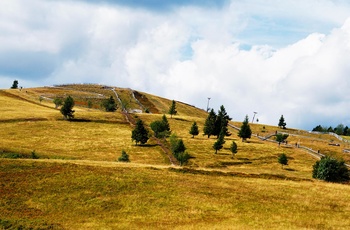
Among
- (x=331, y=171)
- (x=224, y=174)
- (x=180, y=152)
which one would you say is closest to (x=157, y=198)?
(x=224, y=174)

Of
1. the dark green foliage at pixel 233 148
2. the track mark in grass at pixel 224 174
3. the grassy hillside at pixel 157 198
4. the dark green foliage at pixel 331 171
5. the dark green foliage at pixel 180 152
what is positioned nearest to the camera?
the grassy hillside at pixel 157 198

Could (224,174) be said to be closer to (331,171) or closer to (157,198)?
(157,198)

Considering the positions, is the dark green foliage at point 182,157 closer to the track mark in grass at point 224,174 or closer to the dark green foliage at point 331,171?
the track mark in grass at point 224,174

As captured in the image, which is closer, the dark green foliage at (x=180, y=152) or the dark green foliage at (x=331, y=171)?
the dark green foliage at (x=331, y=171)

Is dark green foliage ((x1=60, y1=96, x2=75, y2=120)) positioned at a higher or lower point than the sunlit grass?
higher

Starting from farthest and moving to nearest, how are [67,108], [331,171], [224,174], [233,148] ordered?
[67,108], [233,148], [331,171], [224,174]

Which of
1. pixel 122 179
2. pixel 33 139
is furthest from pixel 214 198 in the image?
pixel 33 139

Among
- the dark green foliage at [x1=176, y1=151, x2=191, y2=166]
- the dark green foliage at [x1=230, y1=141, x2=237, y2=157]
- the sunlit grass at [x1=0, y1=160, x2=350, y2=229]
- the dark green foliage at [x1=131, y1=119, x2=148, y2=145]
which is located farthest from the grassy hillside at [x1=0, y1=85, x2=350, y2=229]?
the dark green foliage at [x1=131, y1=119, x2=148, y2=145]

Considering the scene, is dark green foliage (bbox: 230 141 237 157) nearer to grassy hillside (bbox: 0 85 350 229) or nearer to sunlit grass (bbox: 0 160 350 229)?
grassy hillside (bbox: 0 85 350 229)

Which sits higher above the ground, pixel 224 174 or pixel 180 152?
pixel 224 174

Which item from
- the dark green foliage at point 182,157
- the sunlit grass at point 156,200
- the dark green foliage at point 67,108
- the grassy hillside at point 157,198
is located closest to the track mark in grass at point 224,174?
the grassy hillside at point 157,198

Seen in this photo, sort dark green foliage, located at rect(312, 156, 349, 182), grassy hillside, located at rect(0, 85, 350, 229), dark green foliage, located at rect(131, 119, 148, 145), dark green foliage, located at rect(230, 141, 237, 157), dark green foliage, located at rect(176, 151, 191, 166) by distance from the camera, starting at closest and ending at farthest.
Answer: grassy hillside, located at rect(0, 85, 350, 229), dark green foliage, located at rect(312, 156, 349, 182), dark green foliage, located at rect(176, 151, 191, 166), dark green foliage, located at rect(230, 141, 237, 157), dark green foliage, located at rect(131, 119, 148, 145)

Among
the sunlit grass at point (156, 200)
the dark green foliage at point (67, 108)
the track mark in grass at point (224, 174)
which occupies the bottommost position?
the sunlit grass at point (156, 200)

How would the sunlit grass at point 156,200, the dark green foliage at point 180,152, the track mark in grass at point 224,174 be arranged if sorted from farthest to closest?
the dark green foliage at point 180,152
the track mark in grass at point 224,174
the sunlit grass at point 156,200
